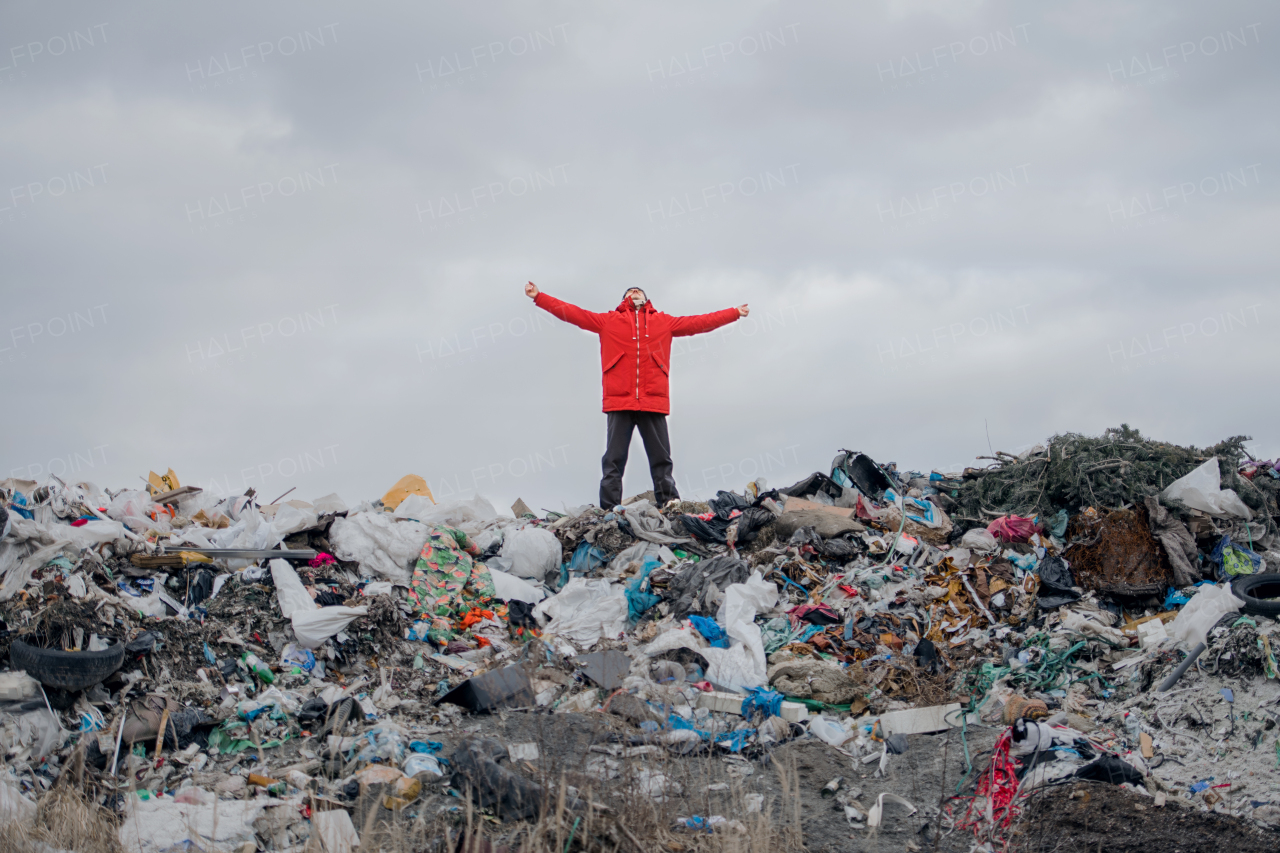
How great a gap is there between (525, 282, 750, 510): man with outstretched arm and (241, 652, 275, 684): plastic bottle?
430 centimetres

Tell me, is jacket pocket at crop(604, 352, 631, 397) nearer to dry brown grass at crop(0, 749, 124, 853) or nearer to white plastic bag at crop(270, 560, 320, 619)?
white plastic bag at crop(270, 560, 320, 619)

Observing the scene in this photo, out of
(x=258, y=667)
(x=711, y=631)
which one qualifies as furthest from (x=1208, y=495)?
(x=258, y=667)

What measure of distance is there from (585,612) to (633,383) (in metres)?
2.96

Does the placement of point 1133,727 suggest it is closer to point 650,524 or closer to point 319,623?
point 650,524

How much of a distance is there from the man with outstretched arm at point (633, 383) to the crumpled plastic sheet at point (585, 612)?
2.02 m

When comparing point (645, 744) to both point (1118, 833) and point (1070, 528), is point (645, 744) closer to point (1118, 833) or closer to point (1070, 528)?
point (1118, 833)

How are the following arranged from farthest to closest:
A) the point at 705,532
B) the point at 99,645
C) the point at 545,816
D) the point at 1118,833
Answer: the point at 705,532
the point at 99,645
the point at 1118,833
the point at 545,816

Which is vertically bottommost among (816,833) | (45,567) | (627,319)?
(816,833)

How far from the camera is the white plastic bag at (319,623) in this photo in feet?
22.7

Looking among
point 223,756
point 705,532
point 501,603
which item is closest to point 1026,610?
point 705,532

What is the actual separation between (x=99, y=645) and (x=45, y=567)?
96 cm

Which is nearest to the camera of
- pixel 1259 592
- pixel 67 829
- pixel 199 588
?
pixel 67 829

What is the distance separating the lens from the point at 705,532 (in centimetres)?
922

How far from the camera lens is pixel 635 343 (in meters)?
10.3
